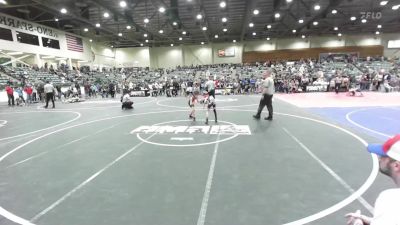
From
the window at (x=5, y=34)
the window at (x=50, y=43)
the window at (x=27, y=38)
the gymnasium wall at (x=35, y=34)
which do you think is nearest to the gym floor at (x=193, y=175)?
the window at (x=5, y=34)

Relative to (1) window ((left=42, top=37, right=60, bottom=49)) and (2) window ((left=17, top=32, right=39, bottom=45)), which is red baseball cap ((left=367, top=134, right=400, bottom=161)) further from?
(1) window ((left=42, top=37, right=60, bottom=49))

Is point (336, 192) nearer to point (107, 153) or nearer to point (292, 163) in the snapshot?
point (292, 163)

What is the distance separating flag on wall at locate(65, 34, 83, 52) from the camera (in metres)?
36.5

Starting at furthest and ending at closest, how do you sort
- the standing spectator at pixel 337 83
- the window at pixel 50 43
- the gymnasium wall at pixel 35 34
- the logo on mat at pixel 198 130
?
the window at pixel 50 43, the gymnasium wall at pixel 35 34, the standing spectator at pixel 337 83, the logo on mat at pixel 198 130

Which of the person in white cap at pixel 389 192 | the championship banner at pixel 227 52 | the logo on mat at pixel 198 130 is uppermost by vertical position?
the championship banner at pixel 227 52

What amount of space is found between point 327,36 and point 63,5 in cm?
3953

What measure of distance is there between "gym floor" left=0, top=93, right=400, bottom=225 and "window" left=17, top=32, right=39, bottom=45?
25.5m

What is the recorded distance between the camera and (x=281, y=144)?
6.56 m

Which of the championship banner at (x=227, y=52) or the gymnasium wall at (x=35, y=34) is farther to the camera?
the championship banner at (x=227, y=52)

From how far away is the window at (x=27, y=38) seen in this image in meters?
29.0

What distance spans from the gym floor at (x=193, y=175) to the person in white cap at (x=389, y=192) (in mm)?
1852

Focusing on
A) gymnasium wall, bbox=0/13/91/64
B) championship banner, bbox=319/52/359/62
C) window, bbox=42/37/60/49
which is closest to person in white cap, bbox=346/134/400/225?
gymnasium wall, bbox=0/13/91/64

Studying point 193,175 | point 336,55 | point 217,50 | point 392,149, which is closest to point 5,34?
point 193,175

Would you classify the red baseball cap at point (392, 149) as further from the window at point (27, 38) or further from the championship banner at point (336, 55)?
the championship banner at point (336, 55)
